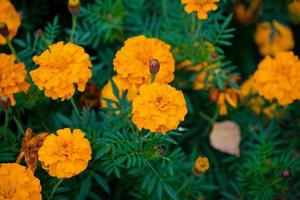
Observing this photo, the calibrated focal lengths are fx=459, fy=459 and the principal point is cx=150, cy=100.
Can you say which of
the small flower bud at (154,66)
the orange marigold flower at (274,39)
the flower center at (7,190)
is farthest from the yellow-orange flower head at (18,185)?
the orange marigold flower at (274,39)

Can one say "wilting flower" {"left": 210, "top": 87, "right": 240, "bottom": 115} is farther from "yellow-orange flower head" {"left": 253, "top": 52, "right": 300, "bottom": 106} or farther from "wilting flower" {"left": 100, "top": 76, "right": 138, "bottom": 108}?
"wilting flower" {"left": 100, "top": 76, "right": 138, "bottom": 108}

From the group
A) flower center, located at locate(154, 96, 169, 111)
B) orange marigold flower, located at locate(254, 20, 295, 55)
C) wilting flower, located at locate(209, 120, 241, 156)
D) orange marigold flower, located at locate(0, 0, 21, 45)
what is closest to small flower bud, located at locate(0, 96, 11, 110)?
orange marigold flower, located at locate(0, 0, 21, 45)

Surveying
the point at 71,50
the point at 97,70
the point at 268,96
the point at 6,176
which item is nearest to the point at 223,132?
the point at 268,96

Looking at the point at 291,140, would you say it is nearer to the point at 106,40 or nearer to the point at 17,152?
the point at 106,40

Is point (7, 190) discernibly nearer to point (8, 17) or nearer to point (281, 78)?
point (8, 17)

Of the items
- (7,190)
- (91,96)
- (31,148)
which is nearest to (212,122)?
(91,96)
